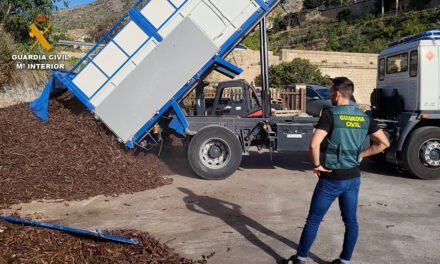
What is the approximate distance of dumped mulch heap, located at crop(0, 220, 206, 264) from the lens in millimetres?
3713

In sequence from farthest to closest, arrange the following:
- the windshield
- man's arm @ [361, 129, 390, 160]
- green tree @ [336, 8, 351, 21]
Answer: green tree @ [336, 8, 351, 21], the windshield, man's arm @ [361, 129, 390, 160]

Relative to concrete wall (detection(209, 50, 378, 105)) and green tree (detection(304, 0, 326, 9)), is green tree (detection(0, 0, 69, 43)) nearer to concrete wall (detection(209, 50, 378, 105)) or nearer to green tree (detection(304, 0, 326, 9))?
concrete wall (detection(209, 50, 378, 105))

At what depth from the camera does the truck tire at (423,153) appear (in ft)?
24.1

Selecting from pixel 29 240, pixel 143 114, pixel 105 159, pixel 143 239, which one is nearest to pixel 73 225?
pixel 29 240

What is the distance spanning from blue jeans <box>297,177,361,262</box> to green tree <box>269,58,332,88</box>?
26988 millimetres

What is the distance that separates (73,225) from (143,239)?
1513 mm

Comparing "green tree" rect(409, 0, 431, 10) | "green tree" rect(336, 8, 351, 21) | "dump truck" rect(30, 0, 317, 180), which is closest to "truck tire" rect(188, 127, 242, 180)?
"dump truck" rect(30, 0, 317, 180)

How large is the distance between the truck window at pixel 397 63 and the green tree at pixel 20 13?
40.5 feet

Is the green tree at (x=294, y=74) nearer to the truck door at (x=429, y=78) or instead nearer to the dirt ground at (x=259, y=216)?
the dirt ground at (x=259, y=216)

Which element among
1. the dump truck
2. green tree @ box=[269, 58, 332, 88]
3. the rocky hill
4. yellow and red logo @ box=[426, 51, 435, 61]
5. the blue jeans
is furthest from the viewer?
the rocky hill

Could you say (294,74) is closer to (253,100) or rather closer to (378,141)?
(253,100)

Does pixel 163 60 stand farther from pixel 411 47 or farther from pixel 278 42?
pixel 278 42

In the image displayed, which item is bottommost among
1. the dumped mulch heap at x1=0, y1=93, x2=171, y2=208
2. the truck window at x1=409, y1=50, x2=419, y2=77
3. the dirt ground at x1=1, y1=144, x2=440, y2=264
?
the dirt ground at x1=1, y1=144, x2=440, y2=264

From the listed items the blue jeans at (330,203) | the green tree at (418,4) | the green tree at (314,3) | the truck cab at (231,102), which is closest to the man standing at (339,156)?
the blue jeans at (330,203)
